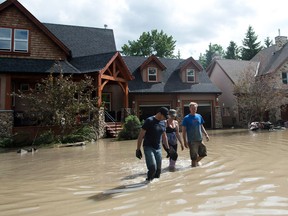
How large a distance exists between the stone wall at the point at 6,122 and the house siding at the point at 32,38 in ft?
14.2

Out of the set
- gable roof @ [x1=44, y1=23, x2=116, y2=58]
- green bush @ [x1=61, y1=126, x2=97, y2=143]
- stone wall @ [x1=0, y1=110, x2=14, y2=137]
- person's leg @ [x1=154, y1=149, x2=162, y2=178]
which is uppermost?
gable roof @ [x1=44, y1=23, x2=116, y2=58]

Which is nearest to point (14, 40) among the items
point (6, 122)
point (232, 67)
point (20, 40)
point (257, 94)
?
point (20, 40)

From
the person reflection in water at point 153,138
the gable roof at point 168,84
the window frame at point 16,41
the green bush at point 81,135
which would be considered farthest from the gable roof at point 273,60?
the person reflection in water at point 153,138

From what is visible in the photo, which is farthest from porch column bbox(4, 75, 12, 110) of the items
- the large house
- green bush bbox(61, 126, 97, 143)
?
green bush bbox(61, 126, 97, 143)

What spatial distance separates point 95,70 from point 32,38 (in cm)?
525

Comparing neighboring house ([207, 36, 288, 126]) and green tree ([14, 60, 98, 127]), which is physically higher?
neighboring house ([207, 36, 288, 126])

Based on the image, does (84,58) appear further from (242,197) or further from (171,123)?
(242,197)

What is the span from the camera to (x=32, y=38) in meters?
19.2

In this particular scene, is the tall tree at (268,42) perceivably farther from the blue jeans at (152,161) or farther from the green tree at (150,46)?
the blue jeans at (152,161)

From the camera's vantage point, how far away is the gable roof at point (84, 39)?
75.0 ft

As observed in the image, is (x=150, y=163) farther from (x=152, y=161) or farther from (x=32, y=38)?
(x=32, y=38)

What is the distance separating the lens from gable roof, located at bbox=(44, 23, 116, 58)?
22.9 meters

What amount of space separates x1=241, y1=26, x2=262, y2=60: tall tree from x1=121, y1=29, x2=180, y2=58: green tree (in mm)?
13053

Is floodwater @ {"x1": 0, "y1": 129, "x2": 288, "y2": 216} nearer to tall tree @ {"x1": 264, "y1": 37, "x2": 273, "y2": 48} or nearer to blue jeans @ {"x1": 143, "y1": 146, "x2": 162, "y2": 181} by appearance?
blue jeans @ {"x1": 143, "y1": 146, "x2": 162, "y2": 181}
